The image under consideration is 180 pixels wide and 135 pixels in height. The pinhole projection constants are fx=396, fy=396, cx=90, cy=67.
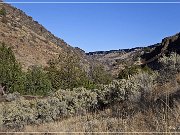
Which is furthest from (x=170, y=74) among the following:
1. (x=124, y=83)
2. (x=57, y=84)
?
(x=57, y=84)

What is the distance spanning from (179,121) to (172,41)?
117 metres

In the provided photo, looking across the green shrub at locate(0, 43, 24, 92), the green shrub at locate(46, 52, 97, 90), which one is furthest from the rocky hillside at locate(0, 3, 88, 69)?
the green shrub at locate(0, 43, 24, 92)

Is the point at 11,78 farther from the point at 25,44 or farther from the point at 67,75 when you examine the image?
the point at 25,44

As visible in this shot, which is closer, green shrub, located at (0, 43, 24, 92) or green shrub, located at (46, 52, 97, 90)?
green shrub, located at (0, 43, 24, 92)

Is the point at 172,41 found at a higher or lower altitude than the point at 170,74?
higher

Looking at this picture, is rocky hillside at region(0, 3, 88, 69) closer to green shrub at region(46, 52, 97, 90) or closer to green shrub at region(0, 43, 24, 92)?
green shrub at region(46, 52, 97, 90)

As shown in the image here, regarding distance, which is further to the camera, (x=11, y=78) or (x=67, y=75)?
(x=67, y=75)

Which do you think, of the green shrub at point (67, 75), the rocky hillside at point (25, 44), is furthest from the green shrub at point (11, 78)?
the rocky hillside at point (25, 44)

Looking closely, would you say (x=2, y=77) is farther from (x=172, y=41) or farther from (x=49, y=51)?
(x=172, y=41)

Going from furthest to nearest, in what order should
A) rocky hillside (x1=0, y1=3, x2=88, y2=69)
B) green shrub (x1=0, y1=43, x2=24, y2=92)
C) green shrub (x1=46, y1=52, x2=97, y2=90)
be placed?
1. rocky hillside (x1=0, y1=3, x2=88, y2=69)
2. green shrub (x1=46, y1=52, x2=97, y2=90)
3. green shrub (x1=0, y1=43, x2=24, y2=92)

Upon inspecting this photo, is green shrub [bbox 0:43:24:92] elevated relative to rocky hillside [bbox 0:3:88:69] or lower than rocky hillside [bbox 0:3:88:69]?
lower

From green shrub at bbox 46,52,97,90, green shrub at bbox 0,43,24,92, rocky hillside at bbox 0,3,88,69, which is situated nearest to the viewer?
green shrub at bbox 0,43,24,92

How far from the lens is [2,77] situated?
56.2m

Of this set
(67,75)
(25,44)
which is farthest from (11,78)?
(25,44)
